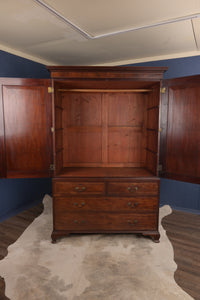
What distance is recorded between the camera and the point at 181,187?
11.6 ft

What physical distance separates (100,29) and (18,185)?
265 centimetres

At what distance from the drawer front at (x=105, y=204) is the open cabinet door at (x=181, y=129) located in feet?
1.43

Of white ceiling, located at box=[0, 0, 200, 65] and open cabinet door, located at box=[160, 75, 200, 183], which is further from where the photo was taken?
open cabinet door, located at box=[160, 75, 200, 183]

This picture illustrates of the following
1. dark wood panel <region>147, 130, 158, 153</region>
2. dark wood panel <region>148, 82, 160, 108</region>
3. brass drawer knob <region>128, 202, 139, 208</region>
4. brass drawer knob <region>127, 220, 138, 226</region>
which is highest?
dark wood panel <region>148, 82, 160, 108</region>

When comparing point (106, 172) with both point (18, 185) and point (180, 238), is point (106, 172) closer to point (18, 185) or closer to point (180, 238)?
point (180, 238)

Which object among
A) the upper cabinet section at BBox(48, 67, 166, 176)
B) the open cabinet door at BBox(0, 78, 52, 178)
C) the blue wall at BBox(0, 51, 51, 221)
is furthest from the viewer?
the blue wall at BBox(0, 51, 51, 221)

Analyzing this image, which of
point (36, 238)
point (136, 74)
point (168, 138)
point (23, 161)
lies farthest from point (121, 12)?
point (36, 238)

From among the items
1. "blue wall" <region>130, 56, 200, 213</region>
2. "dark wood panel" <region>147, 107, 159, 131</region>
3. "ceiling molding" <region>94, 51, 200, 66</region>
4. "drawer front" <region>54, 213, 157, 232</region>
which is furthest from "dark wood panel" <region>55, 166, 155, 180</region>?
"ceiling molding" <region>94, 51, 200, 66</region>

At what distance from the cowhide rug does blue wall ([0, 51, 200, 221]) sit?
820 mm

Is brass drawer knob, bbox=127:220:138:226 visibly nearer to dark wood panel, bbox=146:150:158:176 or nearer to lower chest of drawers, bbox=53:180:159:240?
lower chest of drawers, bbox=53:180:159:240

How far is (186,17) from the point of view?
2.05 meters

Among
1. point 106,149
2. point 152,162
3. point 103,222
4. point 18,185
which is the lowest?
point 103,222

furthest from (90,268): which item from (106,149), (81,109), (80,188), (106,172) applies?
(81,109)

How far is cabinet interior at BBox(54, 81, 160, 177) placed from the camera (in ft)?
9.39
